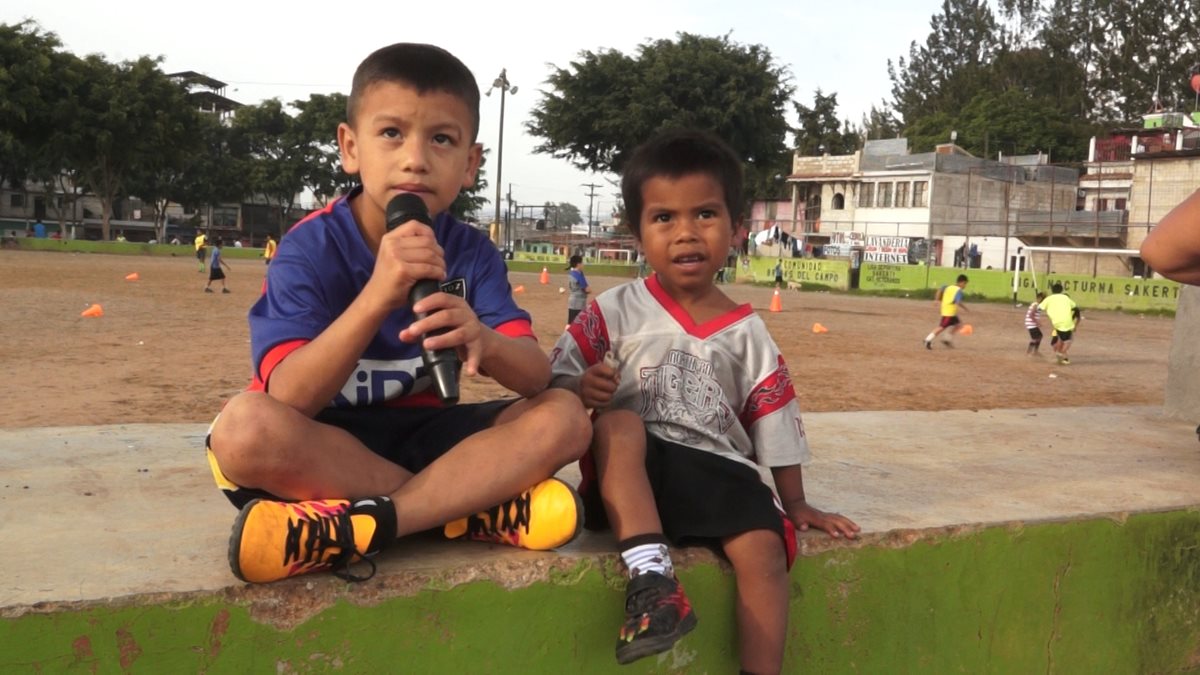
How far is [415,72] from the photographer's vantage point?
1966 millimetres

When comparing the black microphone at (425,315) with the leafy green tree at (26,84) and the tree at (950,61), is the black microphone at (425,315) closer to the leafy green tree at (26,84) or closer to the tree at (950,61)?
the leafy green tree at (26,84)

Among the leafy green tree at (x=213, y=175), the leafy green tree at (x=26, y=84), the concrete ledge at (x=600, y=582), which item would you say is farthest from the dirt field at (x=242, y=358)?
the leafy green tree at (x=213, y=175)

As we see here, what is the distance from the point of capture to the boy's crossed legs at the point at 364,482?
169 centimetres

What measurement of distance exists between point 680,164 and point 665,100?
137 ft

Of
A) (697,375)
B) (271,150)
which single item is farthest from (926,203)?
(697,375)

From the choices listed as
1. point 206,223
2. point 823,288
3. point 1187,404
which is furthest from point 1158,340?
point 206,223

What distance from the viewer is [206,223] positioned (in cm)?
6241

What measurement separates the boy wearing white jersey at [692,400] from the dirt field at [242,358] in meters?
4.52

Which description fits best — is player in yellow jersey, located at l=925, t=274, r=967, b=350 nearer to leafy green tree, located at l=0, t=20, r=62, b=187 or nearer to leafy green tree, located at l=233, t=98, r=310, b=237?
leafy green tree, located at l=0, t=20, r=62, b=187

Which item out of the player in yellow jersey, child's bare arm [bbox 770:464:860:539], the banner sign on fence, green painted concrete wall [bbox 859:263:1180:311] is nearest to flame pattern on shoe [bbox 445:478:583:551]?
child's bare arm [bbox 770:464:860:539]

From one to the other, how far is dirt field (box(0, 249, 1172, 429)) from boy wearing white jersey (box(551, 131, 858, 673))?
4.52m

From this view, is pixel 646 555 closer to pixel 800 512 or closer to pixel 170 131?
pixel 800 512

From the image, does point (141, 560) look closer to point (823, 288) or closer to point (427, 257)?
point (427, 257)

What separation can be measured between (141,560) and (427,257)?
0.78 m
